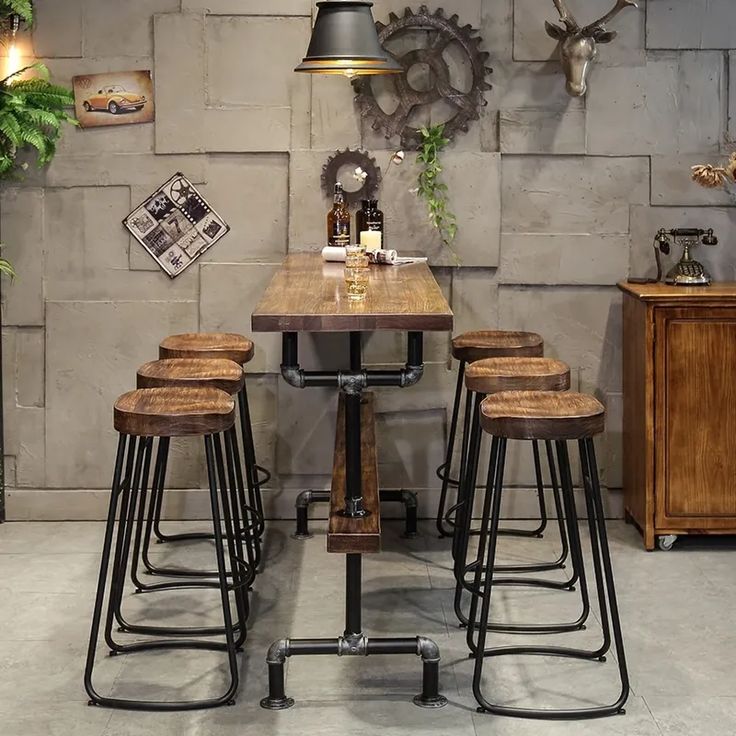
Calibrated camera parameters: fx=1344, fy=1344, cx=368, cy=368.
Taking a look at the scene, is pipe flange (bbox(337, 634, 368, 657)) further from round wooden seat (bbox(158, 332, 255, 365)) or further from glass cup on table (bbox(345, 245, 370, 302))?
round wooden seat (bbox(158, 332, 255, 365))

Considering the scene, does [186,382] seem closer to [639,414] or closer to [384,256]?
[384,256]

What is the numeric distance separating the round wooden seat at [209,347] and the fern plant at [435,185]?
3.45 ft

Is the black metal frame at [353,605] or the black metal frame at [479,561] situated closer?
the black metal frame at [353,605]

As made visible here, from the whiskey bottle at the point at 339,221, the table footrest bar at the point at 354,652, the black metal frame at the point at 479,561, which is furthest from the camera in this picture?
the whiskey bottle at the point at 339,221

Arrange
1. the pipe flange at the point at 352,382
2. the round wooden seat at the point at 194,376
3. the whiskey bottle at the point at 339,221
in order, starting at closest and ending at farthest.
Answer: the pipe flange at the point at 352,382 < the round wooden seat at the point at 194,376 < the whiskey bottle at the point at 339,221

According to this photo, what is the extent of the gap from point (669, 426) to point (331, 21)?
2.11 meters

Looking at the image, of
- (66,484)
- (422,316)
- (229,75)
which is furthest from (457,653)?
(229,75)

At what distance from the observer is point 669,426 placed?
216 inches

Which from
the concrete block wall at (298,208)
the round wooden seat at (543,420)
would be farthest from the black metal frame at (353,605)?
the concrete block wall at (298,208)

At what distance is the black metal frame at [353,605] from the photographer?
402cm

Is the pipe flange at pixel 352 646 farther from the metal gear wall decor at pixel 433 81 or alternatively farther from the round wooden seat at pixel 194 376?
the metal gear wall decor at pixel 433 81

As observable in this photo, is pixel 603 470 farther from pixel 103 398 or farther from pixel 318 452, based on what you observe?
pixel 103 398

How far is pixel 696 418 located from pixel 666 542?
529 millimetres

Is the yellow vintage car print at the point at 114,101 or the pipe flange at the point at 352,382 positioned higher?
the yellow vintage car print at the point at 114,101
